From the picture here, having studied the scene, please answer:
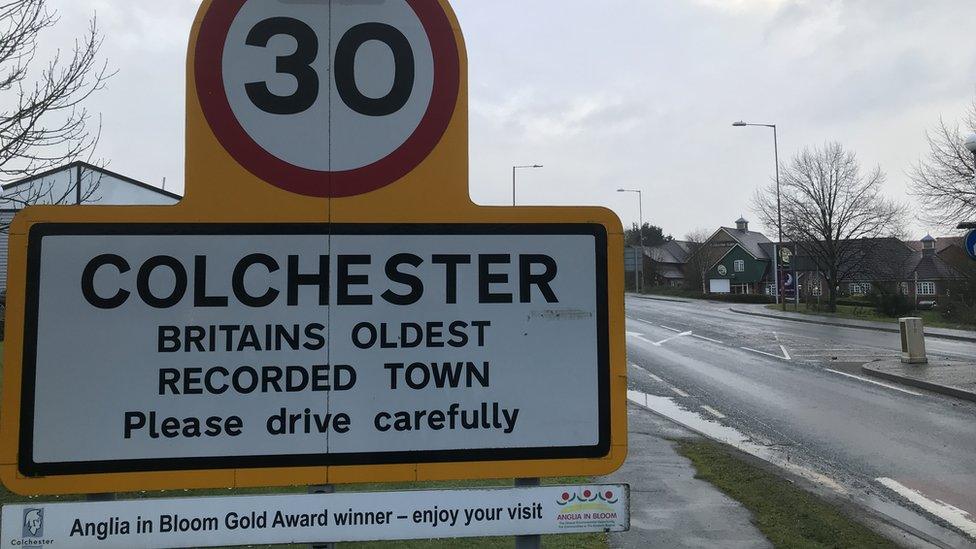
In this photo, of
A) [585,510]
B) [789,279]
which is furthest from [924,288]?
[585,510]

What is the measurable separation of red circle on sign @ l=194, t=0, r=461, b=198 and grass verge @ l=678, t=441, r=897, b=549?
4.17 m

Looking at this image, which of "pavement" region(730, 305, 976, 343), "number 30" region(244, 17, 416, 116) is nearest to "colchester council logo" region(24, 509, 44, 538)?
"number 30" region(244, 17, 416, 116)

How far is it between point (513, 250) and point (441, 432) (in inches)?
19.8

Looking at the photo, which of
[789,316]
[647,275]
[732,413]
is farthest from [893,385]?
[647,275]

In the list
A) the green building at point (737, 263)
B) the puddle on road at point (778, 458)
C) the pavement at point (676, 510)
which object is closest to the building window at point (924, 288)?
the green building at point (737, 263)

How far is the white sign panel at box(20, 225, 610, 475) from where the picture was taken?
1.66 meters

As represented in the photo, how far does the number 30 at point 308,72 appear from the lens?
5.77 feet

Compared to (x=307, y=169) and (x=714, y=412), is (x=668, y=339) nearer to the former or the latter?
(x=714, y=412)

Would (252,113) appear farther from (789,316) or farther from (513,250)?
(789,316)

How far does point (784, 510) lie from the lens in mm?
5406

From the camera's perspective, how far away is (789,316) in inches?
1313

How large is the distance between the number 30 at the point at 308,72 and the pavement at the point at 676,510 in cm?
389

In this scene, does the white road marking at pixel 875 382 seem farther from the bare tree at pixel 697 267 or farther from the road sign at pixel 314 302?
the bare tree at pixel 697 267

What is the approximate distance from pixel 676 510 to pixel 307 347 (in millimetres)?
4616
